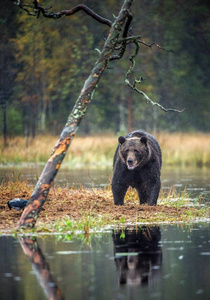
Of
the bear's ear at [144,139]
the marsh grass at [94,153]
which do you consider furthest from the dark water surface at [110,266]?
the marsh grass at [94,153]

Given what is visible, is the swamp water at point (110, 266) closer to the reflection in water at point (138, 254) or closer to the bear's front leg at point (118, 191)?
the reflection in water at point (138, 254)

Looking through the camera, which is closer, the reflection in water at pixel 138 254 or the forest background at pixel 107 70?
the reflection in water at pixel 138 254

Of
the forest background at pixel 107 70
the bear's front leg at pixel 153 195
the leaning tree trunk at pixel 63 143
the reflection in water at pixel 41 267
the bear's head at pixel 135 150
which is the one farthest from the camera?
the forest background at pixel 107 70

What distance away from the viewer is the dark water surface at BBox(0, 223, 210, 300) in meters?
5.68

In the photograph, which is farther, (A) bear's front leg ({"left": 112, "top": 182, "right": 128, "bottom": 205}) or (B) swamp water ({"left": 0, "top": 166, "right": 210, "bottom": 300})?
(A) bear's front leg ({"left": 112, "top": 182, "right": 128, "bottom": 205})

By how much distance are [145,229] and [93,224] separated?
2.47ft

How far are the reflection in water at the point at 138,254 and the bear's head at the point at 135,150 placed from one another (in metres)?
2.05

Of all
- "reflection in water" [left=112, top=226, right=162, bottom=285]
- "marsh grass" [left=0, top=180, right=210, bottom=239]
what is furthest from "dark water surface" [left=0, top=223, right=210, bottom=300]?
"marsh grass" [left=0, top=180, right=210, bottom=239]

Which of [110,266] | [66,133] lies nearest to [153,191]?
[66,133]

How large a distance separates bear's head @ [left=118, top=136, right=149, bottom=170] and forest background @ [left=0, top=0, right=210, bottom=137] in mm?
28615

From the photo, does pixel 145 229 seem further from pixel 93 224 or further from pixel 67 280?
pixel 67 280

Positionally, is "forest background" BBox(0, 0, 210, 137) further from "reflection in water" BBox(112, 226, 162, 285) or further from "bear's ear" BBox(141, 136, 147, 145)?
"reflection in water" BBox(112, 226, 162, 285)

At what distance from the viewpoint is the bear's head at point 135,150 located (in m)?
11.5

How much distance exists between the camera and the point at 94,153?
103ft
